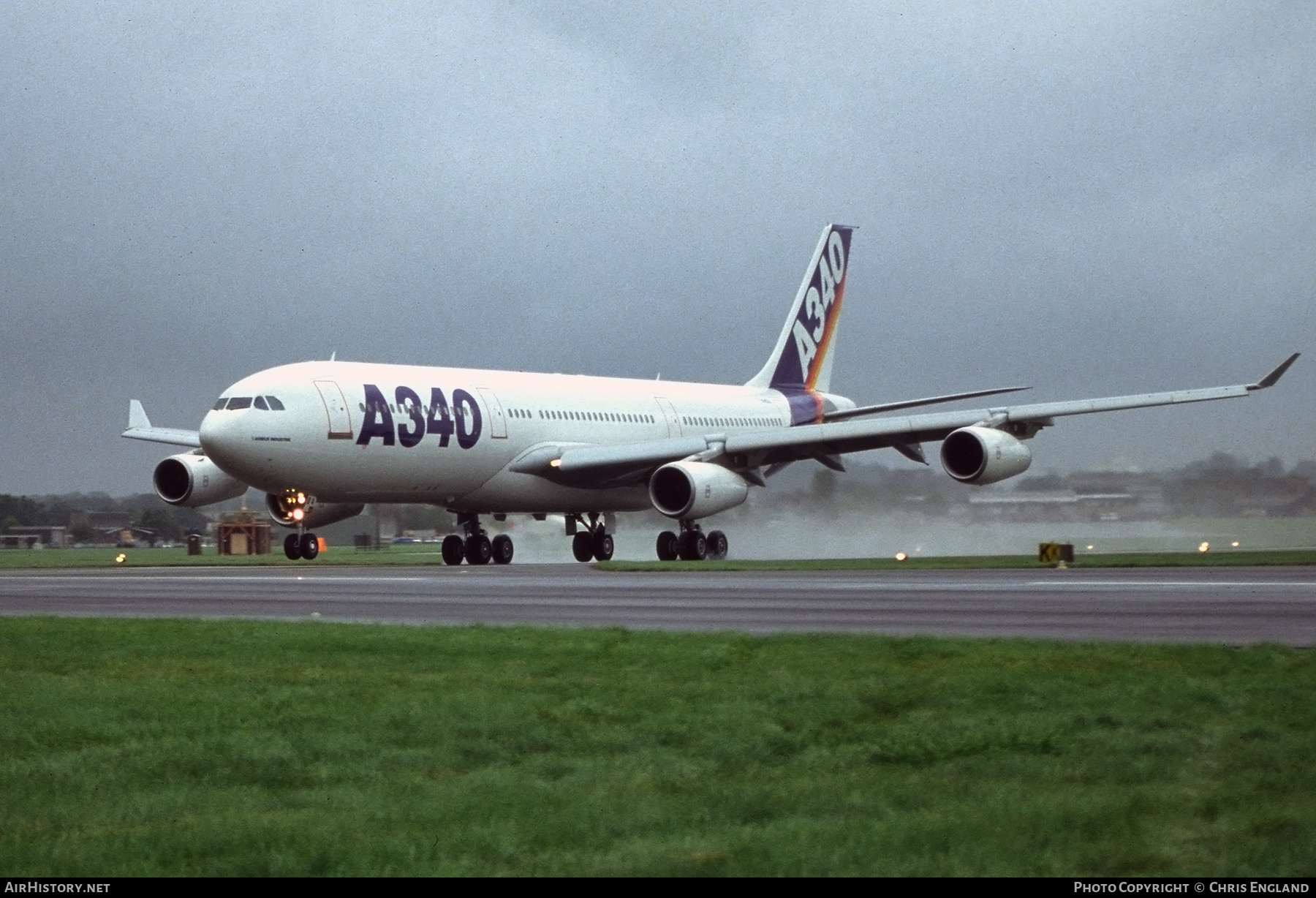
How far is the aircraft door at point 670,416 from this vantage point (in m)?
46.1

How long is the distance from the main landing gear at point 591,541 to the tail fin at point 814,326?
371 inches

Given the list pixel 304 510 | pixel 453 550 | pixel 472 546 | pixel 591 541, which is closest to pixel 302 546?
pixel 304 510

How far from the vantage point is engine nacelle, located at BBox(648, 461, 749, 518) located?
37.6 metres

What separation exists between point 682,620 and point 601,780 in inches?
377

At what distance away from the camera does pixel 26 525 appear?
78.2 meters

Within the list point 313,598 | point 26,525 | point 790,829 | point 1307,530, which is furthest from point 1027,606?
point 26,525

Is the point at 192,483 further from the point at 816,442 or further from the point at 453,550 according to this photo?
the point at 816,442

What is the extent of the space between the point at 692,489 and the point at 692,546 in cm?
353

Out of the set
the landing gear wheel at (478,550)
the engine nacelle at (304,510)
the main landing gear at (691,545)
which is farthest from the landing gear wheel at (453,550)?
the main landing gear at (691,545)

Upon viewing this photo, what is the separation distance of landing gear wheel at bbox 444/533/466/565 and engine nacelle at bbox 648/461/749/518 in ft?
18.5

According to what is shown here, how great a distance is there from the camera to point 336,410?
116ft

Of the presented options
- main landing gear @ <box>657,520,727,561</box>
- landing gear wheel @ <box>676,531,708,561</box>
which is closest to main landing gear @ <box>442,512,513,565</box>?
main landing gear @ <box>657,520,727,561</box>

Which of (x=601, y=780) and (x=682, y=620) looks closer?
(x=601, y=780)
